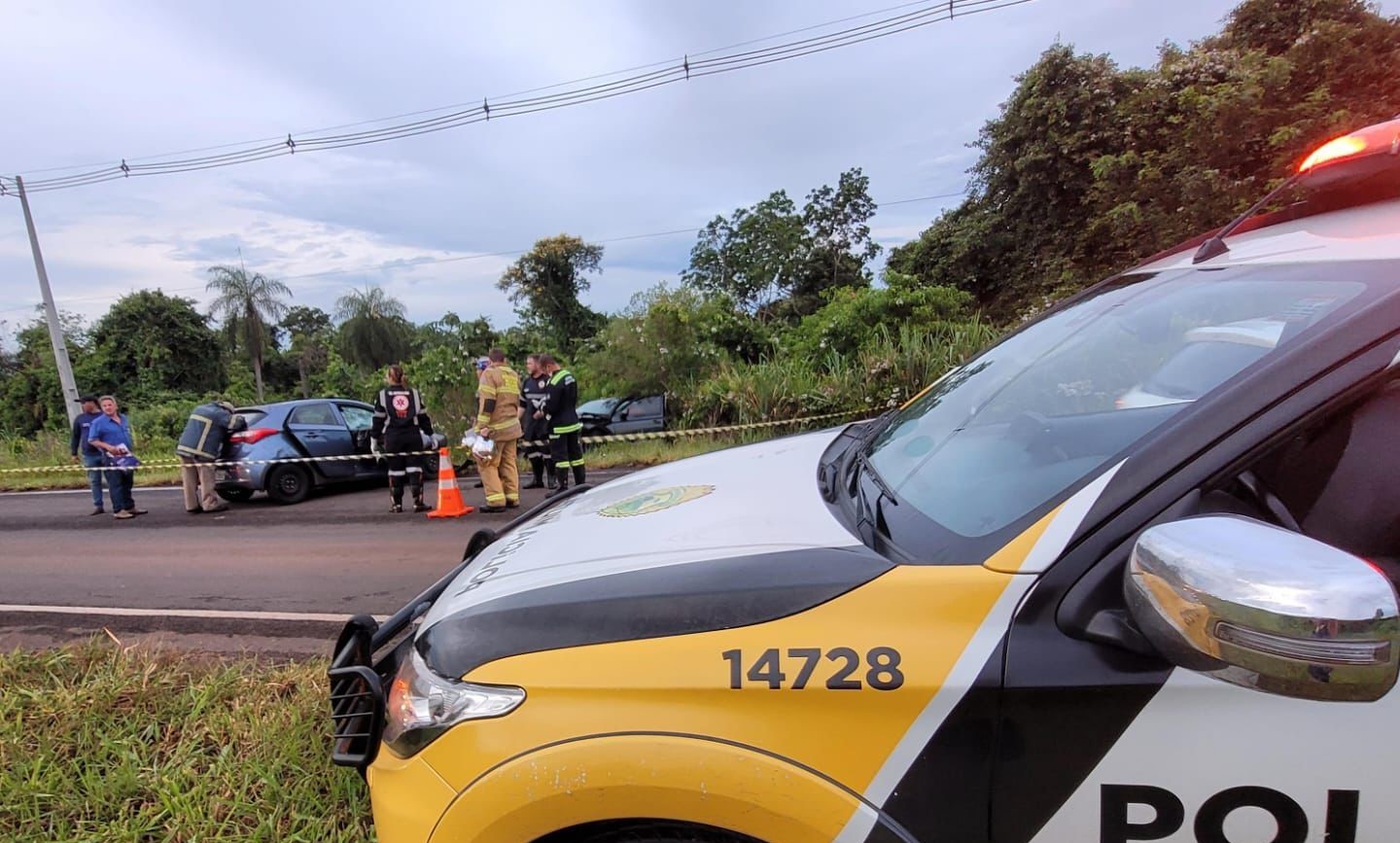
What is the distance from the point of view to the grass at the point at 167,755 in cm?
236

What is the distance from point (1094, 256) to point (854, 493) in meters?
19.7

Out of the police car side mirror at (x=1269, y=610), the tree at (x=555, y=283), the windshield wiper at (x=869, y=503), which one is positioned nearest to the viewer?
the police car side mirror at (x=1269, y=610)

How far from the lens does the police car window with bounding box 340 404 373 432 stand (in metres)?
10.1

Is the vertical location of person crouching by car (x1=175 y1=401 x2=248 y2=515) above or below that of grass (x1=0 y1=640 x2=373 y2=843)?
above

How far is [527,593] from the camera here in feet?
4.85

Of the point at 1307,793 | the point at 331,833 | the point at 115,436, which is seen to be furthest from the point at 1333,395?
the point at 115,436

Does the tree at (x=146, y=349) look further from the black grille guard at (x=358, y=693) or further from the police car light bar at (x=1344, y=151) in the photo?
the police car light bar at (x=1344, y=151)

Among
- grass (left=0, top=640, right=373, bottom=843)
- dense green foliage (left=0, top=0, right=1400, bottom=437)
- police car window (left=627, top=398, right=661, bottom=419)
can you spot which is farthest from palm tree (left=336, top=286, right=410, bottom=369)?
grass (left=0, top=640, right=373, bottom=843)

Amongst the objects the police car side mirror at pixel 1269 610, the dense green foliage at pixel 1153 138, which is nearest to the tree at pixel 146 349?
the dense green foliage at pixel 1153 138

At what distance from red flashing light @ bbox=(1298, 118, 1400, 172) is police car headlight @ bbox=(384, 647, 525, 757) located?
214 centimetres

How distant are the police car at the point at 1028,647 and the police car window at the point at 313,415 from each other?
359 inches

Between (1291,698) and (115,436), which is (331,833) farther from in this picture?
(115,436)

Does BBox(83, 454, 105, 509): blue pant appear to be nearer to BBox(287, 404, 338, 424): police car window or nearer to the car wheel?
the car wheel

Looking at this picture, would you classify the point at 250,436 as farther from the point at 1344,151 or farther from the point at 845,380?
the point at 1344,151
